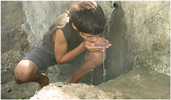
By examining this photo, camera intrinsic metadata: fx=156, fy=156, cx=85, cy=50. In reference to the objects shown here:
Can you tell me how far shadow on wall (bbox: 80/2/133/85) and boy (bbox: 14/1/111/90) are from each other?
154mm

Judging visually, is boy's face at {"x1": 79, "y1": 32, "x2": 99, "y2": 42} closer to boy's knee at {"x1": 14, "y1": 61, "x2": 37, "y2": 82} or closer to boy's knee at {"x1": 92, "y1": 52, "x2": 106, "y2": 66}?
boy's knee at {"x1": 92, "y1": 52, "x2": 106, "y2": 66}

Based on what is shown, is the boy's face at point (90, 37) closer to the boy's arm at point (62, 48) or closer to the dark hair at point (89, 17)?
the dark hair at point (89, 17)

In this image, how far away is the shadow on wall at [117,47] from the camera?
1.54 meters

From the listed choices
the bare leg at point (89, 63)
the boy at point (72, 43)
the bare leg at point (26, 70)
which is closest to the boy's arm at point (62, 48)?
the boy at point (72, 43)

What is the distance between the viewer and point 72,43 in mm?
1903

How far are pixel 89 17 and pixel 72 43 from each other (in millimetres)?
607

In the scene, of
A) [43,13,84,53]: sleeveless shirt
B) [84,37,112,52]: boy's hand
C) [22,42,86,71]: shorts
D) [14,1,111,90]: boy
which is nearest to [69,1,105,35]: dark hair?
[14,1,111,90]: boy

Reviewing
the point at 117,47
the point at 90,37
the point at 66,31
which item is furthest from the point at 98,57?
the point at 66,31

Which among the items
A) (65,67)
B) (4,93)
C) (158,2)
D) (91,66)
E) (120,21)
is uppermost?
(158,2)

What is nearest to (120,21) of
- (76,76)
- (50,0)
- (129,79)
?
(129,79)

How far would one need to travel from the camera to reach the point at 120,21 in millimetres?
1532

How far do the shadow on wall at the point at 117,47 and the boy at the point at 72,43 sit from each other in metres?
0.15

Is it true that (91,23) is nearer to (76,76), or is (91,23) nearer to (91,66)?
(91,66)

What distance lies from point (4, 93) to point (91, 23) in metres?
1.91
